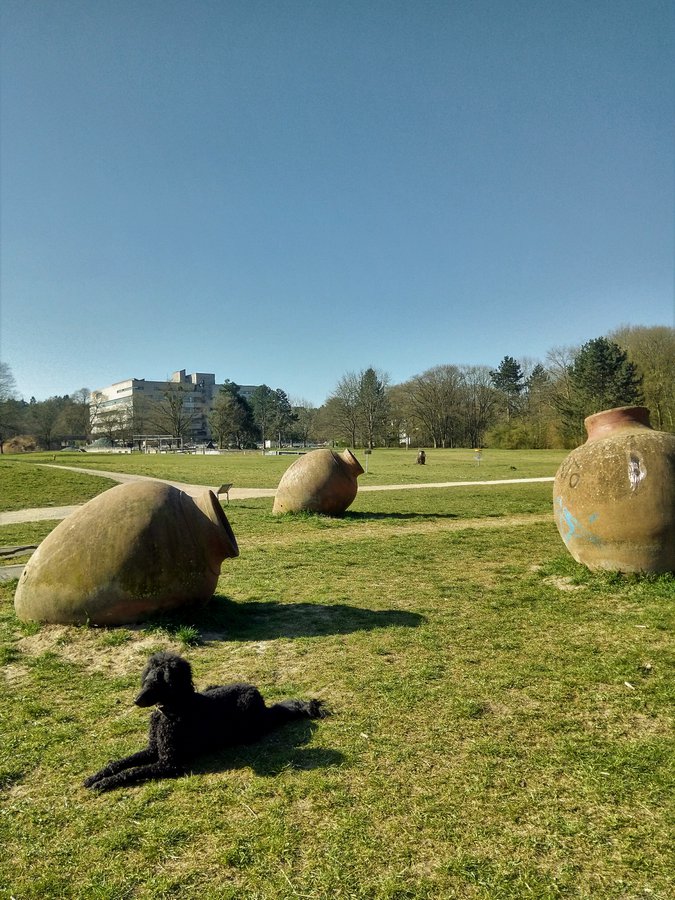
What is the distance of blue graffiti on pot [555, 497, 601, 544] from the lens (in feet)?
24.1

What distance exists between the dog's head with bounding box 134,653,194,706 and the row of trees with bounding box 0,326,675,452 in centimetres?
5255

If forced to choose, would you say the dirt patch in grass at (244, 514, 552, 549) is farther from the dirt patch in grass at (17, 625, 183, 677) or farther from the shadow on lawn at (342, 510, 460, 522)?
the dirt patch in grass at (17, 625, 183, 677)

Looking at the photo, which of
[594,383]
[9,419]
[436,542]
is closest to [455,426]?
[594,383]

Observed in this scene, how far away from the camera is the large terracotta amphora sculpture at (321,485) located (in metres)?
14.4

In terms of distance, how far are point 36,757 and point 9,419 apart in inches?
3099

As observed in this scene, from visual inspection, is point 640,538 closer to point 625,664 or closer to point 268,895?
point 625,664

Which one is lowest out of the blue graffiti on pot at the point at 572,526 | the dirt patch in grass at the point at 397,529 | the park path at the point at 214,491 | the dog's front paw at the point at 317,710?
the dirt patch in grass at the point at 397,529

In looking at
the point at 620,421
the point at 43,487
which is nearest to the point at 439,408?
the point at 43,487

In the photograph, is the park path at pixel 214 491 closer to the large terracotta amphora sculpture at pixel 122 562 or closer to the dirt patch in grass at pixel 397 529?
the dirt patch in grass at pixel 397 529

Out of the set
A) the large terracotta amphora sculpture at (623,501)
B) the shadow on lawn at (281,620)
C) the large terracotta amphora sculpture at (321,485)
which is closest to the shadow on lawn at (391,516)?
the large terracotta amphora sculpture at (321,485)

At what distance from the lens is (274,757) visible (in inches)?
142

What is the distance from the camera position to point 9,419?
2813 inches

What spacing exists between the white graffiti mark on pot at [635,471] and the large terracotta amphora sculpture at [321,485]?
8033 mm

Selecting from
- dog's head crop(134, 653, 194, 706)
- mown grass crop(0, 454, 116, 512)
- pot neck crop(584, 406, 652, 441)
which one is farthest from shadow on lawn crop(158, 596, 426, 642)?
mown grass crop(0, 454, 116, 512)
